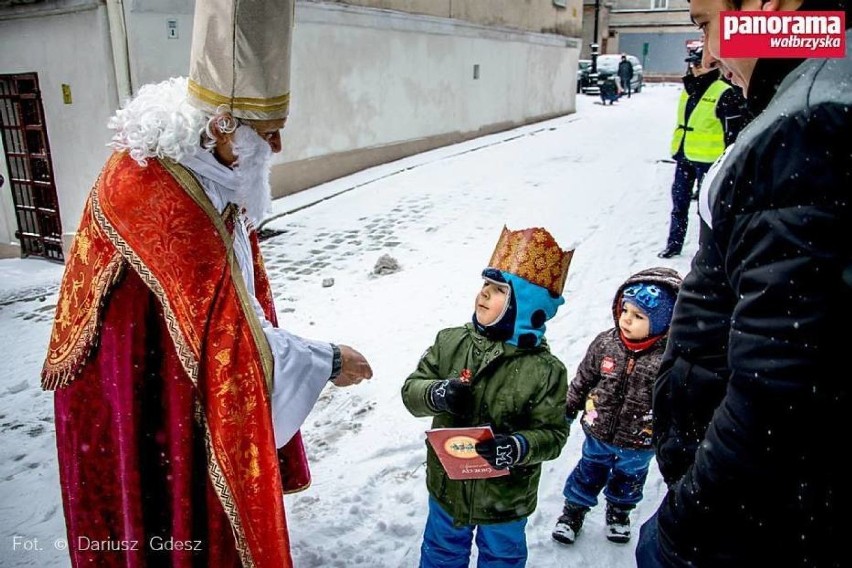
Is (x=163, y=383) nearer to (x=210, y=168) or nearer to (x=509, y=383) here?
(x=210, y=168)

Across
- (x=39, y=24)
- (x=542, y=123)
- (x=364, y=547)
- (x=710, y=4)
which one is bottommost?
(x=364, y=547)

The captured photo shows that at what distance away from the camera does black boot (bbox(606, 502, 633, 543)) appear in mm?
2893

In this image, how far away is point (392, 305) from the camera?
5.64 meters

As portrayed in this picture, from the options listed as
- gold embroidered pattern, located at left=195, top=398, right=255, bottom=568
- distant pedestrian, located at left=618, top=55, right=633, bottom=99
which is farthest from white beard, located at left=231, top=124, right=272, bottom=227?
distant pedestrian, located at left=618, top=55, right=633, bottom=99

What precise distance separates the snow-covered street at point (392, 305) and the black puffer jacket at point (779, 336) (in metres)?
1.46

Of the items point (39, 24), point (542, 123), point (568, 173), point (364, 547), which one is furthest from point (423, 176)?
point (364, 547)

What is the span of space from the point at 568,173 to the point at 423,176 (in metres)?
2.62

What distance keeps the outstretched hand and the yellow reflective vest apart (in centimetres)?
478

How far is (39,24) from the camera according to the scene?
24.3 ft

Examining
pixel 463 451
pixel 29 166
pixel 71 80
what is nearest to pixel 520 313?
pixel 463 451

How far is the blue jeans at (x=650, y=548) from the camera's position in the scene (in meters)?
1.46

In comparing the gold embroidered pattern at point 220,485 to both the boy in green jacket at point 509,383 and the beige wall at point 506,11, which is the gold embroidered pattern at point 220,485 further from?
the beige wall at point 506,11

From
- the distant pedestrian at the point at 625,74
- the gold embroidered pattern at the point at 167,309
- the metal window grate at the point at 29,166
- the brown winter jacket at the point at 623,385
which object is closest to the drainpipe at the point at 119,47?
the metal window grate at the point at 29,166

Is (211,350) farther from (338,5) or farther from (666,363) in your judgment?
(338,5)
